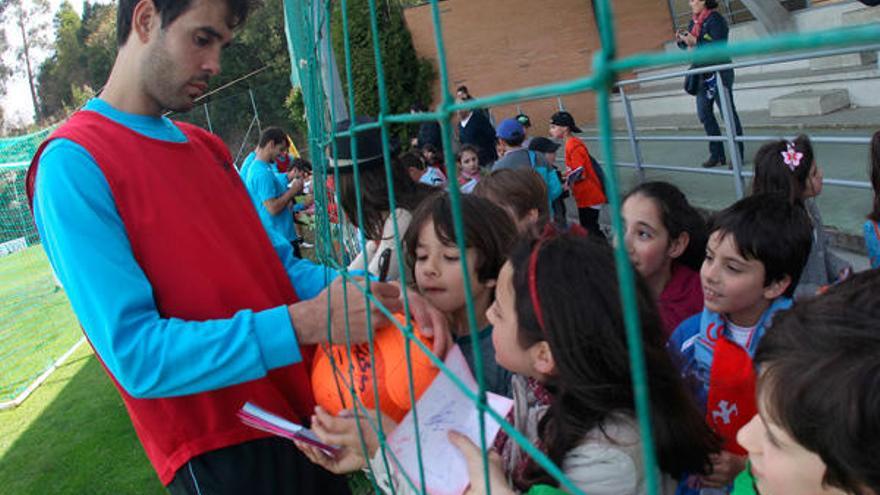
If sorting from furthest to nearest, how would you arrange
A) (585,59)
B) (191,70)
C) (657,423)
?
(585,59) → (191,70) → (657,423)

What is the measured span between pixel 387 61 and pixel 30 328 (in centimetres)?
787

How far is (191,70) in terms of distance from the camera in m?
1.28

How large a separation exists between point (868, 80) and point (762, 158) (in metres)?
3.63

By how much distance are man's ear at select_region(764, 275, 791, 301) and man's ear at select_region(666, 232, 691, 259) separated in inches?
16.1

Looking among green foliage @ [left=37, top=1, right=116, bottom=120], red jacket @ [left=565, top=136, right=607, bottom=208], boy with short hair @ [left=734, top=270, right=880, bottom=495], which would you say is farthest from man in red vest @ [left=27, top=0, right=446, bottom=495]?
green foliage @ [left=37, top=1, right=116, bottom=120]

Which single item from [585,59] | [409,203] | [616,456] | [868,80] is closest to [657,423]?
[616,456]

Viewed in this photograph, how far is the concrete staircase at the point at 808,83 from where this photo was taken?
5355 mm

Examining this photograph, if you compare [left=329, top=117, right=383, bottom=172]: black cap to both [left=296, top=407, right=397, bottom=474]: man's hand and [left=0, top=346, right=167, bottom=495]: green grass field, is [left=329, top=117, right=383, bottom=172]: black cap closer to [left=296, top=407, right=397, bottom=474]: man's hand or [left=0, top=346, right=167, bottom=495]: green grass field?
[left=296, top=407, right=397, bottom=474]: man's hand

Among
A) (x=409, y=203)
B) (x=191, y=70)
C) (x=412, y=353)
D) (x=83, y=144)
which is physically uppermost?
(x=191, y=70)

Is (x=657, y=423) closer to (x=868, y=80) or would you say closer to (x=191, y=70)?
(x=191, y=70)

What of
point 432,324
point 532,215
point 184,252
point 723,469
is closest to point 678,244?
point 532,215

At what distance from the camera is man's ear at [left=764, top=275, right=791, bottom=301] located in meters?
1.65

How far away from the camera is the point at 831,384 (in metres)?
0.79

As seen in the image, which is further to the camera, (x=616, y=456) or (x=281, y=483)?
(x=281, y=483)
